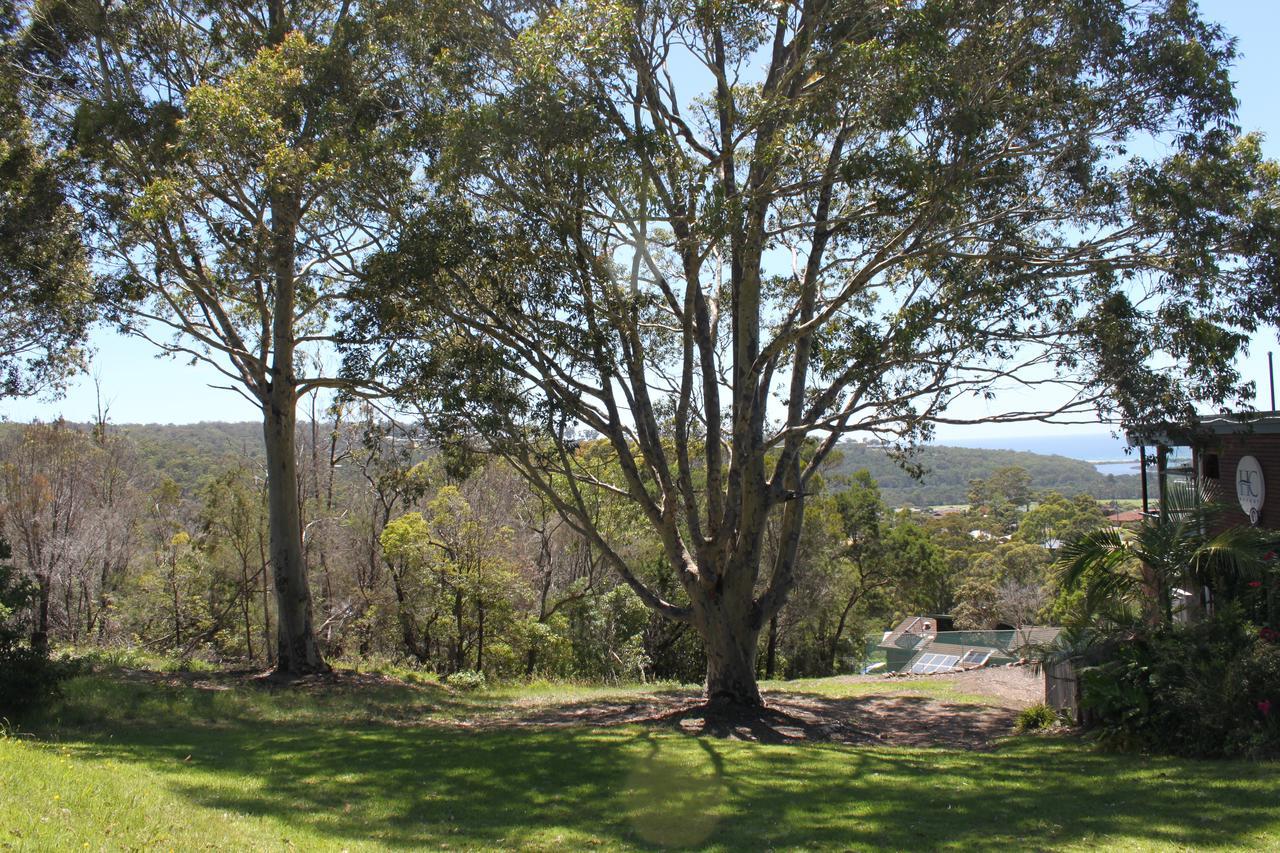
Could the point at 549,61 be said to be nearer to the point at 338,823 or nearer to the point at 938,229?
the point at 938,229

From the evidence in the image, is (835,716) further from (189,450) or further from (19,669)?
(189,450)

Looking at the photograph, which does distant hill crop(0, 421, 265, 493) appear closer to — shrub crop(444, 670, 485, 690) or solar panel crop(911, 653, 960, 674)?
shrub crop(444, 670, 485, 690)

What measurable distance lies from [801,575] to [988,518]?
230ft

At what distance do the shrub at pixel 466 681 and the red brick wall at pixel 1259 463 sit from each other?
13718mm

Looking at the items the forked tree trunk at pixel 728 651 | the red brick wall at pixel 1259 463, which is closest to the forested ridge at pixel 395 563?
the forked tree trunk at pixel 728 651

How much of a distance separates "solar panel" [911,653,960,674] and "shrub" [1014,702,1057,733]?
14.5 m

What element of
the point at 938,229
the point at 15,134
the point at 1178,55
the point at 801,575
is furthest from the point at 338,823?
the point at 801,575

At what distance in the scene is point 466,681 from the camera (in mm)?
19047

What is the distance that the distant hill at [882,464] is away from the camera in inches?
A: 1633

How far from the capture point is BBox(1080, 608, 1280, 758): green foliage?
864 centimetres

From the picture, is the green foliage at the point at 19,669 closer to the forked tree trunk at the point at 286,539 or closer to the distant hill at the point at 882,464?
the forked tree trunk at the point at 286,539

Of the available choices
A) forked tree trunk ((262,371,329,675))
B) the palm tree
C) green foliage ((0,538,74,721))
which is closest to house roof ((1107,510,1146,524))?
the palm tree

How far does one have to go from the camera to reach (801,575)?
3169 cm

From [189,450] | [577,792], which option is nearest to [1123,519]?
[577,792]
